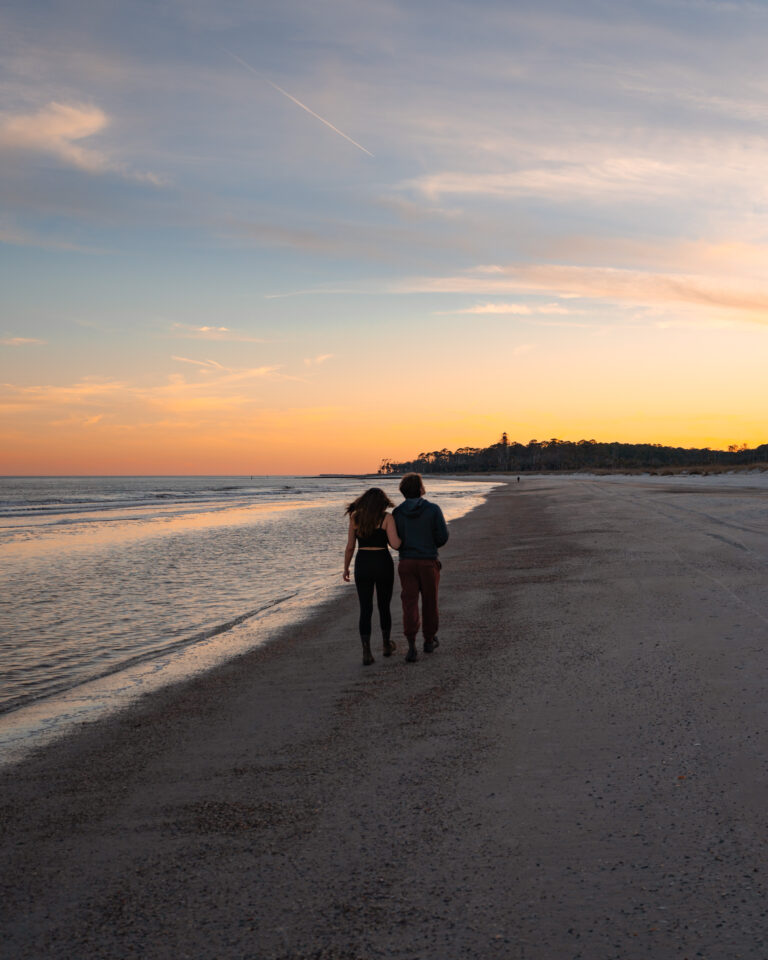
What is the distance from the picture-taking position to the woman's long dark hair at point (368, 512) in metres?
Answer: 8.43

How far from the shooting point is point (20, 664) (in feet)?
30.1

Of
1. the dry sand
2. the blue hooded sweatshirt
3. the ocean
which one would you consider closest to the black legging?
the blue hooded sweatshirt

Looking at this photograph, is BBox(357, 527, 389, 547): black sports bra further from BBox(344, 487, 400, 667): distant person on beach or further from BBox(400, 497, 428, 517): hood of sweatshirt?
BBox(400, 497, 428, 517): hood of sweatshirt

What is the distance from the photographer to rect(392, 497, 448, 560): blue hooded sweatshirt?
859cm

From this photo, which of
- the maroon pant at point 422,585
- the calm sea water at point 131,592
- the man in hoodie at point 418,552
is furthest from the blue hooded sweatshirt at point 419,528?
the calm sea water at point 131,592

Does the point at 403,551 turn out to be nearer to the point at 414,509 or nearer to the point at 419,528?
the point at 419,528

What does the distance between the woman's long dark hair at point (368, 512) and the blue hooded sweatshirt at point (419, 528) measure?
210mm

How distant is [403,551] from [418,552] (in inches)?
7.5

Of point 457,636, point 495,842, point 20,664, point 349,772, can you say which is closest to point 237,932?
point 495,842

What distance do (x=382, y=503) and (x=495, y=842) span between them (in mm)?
4896

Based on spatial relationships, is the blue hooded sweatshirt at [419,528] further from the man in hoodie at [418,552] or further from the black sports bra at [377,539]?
the black sports bra at [377,539]

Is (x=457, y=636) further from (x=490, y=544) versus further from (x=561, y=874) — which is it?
(x=490, y=544)

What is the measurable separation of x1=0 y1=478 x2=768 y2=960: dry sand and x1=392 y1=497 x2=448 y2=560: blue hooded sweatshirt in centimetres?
130

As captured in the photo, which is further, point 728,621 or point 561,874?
point 728,621
